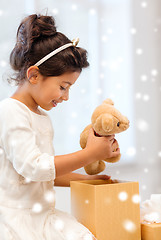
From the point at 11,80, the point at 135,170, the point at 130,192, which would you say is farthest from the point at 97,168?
the point at 135,170

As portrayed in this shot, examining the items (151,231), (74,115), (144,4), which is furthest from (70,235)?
(144,4)

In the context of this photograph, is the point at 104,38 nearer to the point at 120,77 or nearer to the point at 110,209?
the point at 120,77

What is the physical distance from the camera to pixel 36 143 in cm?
100

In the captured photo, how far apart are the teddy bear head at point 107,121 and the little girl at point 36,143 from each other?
0.04m

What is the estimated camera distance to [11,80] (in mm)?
1133

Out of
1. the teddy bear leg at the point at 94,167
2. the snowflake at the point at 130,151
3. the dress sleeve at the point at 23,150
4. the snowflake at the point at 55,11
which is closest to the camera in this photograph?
the dress sleeve at the point at 23,150

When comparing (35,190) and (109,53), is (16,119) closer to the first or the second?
(35,190)

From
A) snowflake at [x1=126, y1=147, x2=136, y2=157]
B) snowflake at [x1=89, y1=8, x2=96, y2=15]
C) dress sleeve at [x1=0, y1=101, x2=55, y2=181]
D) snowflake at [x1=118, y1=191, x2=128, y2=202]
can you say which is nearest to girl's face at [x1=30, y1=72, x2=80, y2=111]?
dress sleeve at [x1=0, y1=101, x2=55, y2=181]

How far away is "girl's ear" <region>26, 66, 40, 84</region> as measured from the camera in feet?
3.24

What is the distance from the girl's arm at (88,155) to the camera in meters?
0.91

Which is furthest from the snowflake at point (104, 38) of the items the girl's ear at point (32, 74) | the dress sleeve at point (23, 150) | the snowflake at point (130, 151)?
the dress sleeve at point (23, 150)

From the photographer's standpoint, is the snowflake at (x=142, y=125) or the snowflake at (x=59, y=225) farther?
the snowflake at (x=142, y=125)

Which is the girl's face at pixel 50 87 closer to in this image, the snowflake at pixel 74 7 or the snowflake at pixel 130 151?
the snowflake at pixel 74 7

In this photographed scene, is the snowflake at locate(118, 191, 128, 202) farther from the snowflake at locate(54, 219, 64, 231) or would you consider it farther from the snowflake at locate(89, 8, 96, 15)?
the snowflake at locate(89, 8, 96, 15)
